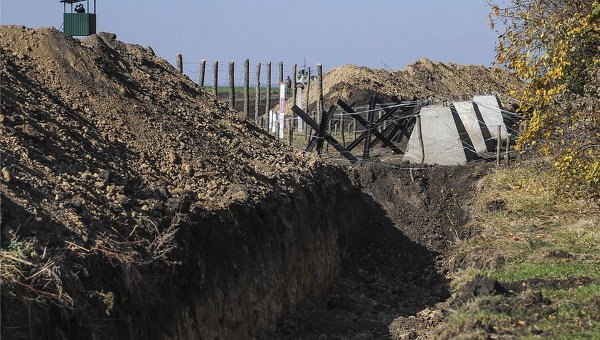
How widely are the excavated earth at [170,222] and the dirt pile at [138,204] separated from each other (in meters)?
0.03

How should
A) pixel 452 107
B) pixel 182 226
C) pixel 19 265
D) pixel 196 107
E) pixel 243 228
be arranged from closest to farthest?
pixel 19 265, pixel 182 226, pixel 243 228, pixel 196 107, pixel 452 107

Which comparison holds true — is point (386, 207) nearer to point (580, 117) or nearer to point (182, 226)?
point (580, 117)

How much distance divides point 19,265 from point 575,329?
5.73 meters

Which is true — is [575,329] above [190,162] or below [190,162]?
below

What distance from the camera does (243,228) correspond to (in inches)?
494

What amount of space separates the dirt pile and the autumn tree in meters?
3.82

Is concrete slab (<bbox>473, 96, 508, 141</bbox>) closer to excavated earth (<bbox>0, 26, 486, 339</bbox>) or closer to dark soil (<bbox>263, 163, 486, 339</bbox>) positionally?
dark soil (<bbox>263, 163, 486, 339</bbox>)

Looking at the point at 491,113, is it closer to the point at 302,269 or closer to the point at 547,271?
the point at 547,271

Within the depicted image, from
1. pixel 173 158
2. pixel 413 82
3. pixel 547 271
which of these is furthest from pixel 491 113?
pixel 413 82

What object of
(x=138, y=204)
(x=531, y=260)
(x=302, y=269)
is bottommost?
(x=302, y=269)

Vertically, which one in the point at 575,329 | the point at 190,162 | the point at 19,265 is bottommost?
the point at 575,329

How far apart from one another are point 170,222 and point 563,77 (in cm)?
746

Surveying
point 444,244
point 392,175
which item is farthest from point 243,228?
point 392,175

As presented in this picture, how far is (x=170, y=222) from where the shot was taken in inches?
438
